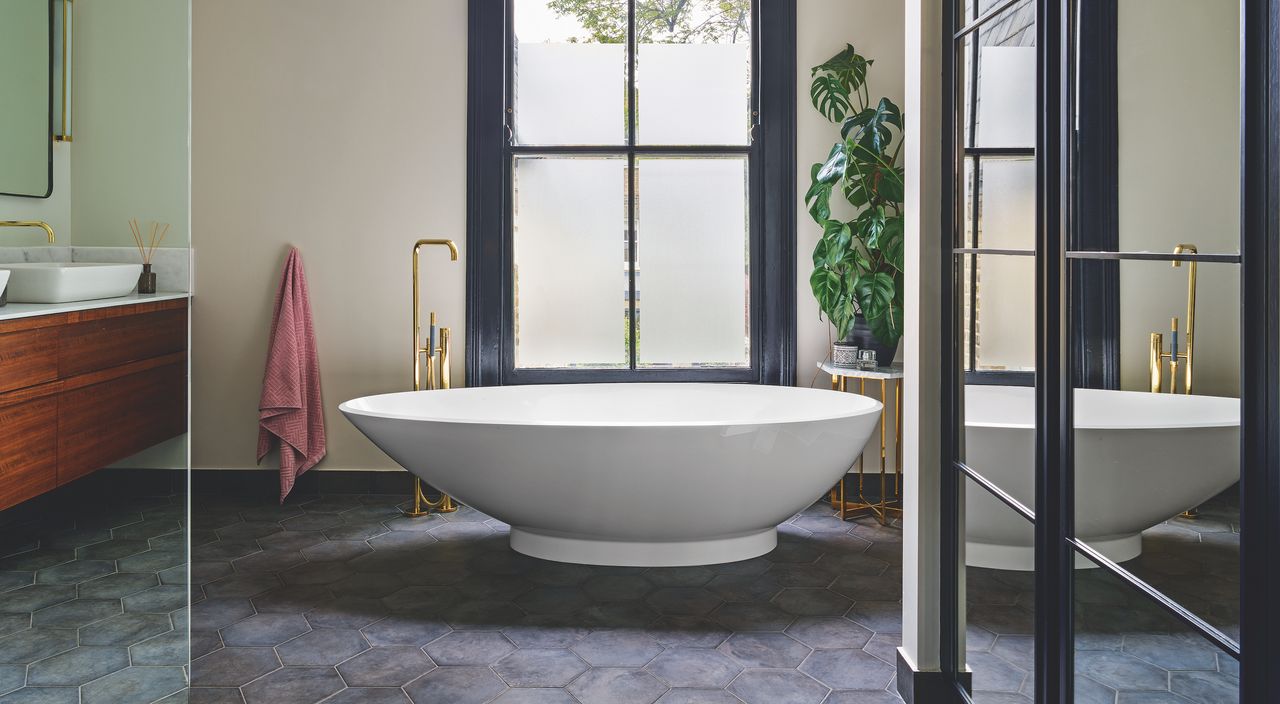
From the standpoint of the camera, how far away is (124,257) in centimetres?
117

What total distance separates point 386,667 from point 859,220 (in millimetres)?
2420

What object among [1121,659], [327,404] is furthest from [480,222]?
[1121,659]

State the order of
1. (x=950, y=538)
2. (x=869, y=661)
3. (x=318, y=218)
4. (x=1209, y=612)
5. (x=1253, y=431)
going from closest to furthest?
(x=1253, y=431) → (x=1209, y=612) → (x=950, y=538) → (x=869, y=661) → (x=318, y=218)

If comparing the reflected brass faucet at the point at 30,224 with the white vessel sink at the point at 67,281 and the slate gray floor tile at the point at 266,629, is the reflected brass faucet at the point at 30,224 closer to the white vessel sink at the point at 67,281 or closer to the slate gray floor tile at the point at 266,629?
the white vessel sink at the point at 67,281

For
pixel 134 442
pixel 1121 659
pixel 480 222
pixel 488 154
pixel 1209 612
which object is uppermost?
pixel 488 154

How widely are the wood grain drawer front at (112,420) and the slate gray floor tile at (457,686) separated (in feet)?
3.49

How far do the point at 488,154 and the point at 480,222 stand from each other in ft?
1.00

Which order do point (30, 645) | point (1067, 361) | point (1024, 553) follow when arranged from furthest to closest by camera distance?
1. point (1024, 553)
2. point (1067, 361)
3. point (30, 645)

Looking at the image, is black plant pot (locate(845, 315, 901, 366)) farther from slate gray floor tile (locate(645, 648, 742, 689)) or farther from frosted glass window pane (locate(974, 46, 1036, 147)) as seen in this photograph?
frosted glass window pane (locate(974, 46, 1036, 147))

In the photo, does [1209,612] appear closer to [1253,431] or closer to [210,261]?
[1253,431]

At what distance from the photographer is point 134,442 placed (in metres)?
1.19

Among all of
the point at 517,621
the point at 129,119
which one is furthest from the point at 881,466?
the point at 129,119

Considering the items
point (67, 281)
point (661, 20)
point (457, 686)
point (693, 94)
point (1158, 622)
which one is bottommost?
point (457, 686)

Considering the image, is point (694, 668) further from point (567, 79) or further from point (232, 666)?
point (567, 79)
